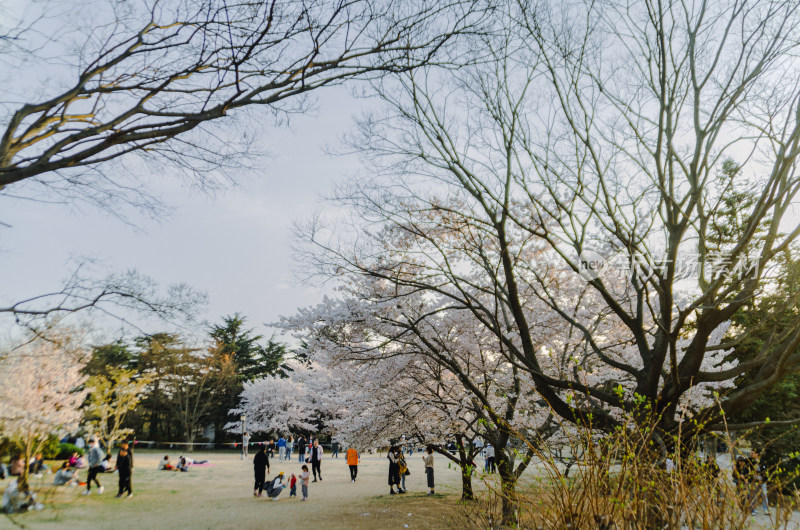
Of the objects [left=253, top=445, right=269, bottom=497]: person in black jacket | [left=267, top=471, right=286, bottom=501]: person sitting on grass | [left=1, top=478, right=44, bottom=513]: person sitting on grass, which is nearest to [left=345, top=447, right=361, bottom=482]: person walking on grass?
[left=253, top=445, right=269, bottom=497]: person in black jacket

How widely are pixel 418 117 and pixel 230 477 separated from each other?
1570 cm

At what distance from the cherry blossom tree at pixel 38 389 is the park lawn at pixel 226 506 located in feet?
5.00

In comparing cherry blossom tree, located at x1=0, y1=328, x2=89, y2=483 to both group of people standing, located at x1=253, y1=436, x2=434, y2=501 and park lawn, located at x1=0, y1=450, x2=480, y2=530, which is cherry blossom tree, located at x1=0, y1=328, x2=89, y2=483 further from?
group of people standing, located at x1=253, y1=436, x2=434, y2=501

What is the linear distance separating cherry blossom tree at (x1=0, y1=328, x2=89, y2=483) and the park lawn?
1523mm

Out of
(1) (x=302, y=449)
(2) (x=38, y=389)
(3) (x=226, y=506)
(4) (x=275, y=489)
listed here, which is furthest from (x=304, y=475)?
(1) (x=302, y=449)

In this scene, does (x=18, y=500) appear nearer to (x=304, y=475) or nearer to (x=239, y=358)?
(x=304, y=475)

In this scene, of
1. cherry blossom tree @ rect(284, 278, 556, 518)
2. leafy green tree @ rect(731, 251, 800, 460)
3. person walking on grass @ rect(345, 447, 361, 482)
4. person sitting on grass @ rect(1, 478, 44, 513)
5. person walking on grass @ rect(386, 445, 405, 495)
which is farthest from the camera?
person walking on grass @ rect(345, 447, 361, 482)

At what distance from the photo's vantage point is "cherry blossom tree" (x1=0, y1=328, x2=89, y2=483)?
11.4 metres

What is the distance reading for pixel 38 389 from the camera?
13664 mm

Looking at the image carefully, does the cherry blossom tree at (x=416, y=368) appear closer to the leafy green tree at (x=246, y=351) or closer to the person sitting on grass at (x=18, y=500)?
the person sitting on grass at (x=18, y=500)

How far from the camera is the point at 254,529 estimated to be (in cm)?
838

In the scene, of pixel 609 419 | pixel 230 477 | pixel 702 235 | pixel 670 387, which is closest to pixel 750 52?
pixel 702 235

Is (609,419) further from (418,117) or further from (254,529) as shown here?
(254,529)

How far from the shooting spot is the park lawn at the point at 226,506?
28.9 ft
